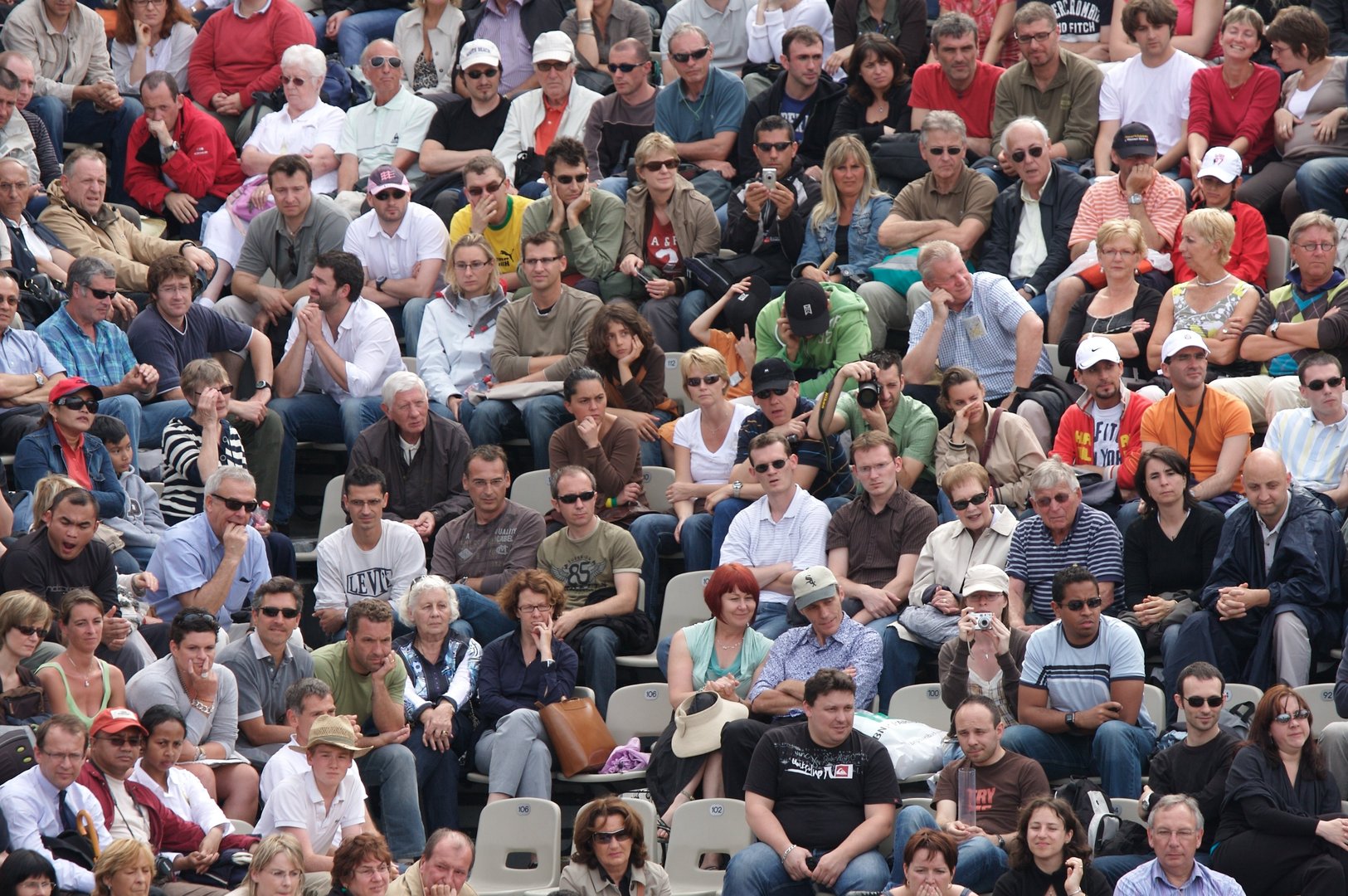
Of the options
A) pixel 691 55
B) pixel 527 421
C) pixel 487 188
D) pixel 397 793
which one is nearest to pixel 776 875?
pixel 397 793

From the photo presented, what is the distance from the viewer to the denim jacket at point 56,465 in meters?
10.3

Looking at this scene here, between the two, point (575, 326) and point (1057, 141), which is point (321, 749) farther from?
point (1057, 141)

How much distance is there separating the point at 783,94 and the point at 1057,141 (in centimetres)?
165

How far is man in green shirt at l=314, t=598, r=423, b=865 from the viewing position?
9.08 meters

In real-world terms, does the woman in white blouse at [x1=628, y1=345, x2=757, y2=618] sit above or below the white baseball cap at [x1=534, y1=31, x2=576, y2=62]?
below

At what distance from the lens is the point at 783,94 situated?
12.7m

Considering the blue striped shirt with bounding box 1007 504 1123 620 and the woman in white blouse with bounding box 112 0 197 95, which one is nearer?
the blue striped shirt with bounding box 1007 504 1123 620

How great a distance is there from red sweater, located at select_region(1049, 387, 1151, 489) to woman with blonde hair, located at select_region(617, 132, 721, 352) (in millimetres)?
2443

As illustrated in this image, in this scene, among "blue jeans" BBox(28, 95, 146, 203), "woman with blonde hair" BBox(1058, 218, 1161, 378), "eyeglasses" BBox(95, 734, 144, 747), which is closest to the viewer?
"eyeglasses" BBox(95, 734, 144, 747)

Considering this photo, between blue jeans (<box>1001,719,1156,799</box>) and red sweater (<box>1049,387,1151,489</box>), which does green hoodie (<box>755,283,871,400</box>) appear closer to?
red sweater (<box>1049,387,1151,489</box>)

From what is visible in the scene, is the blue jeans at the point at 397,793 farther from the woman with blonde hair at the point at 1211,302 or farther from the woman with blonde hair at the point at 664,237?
the woman with blonde hair at the point at 1211,302

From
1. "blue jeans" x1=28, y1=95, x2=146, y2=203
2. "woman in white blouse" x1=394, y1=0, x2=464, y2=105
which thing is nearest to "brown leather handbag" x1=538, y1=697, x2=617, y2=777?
"blue jeans" x1=28, y1=95, x2=146, y2=203

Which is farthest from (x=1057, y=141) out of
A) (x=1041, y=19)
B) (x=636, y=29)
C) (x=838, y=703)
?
(x=838, y=703)

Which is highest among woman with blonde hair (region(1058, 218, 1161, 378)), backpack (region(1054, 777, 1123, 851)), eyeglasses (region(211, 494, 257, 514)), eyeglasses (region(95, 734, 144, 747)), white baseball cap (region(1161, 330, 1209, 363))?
white baseball cap (region(1161, 330, 1209, 363))
